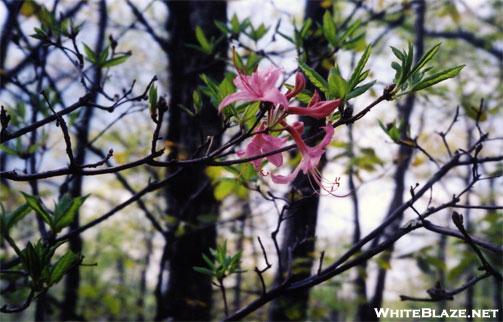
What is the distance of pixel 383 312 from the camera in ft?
6.86

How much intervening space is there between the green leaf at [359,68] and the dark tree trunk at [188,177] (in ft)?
5.75

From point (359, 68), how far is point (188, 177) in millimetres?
2055

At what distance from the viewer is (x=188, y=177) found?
2822 mm

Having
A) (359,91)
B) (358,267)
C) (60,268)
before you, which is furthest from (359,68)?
(358,267)

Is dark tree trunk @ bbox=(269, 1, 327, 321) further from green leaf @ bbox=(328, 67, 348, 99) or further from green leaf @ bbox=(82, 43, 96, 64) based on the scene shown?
green leaf @ bbox=(328, 67, 348, 99)

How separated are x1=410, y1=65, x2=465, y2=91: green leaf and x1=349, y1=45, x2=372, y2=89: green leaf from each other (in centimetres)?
12

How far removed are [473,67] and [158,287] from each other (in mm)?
7530

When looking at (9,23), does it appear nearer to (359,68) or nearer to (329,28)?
(329,28)

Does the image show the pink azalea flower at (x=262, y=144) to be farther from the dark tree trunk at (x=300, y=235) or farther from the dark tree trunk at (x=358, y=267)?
the dark tree trunk at (x=300, y=235)

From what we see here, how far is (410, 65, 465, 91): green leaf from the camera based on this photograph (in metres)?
0.91

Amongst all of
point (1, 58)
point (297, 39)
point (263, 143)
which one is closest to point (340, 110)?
point (263, 143)

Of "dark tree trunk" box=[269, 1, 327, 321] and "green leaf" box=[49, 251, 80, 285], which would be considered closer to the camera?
"green leaf" box=[49, 251, 80, 285]

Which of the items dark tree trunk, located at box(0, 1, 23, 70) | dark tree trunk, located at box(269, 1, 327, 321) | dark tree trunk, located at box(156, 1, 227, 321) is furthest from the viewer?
dark tree trunk, located at box(156, 1, 227, 321)

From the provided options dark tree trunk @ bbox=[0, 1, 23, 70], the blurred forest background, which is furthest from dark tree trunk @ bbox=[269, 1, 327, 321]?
dark tree trunk @ bbox=[0, 1, 23, 70]
